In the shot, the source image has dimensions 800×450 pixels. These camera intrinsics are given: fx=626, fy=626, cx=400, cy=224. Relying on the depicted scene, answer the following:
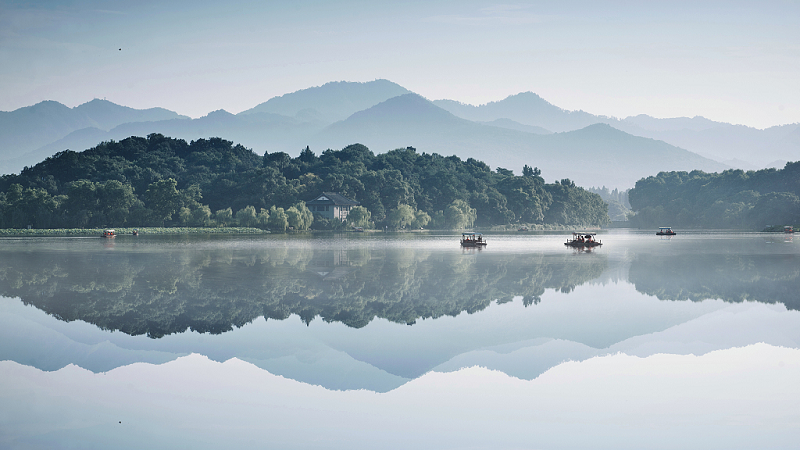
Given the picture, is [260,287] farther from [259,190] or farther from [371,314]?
[259,190]

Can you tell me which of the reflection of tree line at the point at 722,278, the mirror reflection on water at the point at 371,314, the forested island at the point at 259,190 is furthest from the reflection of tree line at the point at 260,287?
the forested island at the point at 259,190

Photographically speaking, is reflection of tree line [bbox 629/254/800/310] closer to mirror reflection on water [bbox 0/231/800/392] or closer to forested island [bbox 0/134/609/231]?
mirror reflection on water [bbox 0/231/800/392]

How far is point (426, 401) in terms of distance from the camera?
36.3ft

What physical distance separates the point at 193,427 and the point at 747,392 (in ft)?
31.8

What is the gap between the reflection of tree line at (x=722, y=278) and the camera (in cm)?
2320

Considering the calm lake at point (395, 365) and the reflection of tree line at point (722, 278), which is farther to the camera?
the reflection of tree line at point (722, 278)

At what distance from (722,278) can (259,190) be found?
324 feet

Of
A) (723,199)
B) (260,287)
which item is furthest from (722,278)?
(723,199)

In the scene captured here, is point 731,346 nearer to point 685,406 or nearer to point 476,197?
point 685,406

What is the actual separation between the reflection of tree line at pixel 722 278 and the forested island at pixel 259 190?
7595 cm

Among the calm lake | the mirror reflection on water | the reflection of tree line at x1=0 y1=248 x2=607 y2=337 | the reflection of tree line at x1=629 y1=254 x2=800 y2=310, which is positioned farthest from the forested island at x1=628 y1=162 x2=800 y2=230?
the calm lake

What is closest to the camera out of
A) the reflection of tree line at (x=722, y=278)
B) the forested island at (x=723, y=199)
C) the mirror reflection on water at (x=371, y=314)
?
the mirror reflection on water at (x=371, y=314)

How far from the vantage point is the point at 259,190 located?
118 metres

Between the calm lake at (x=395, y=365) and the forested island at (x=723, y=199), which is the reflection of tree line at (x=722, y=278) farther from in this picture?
the forested island at (x=723, y=199)
